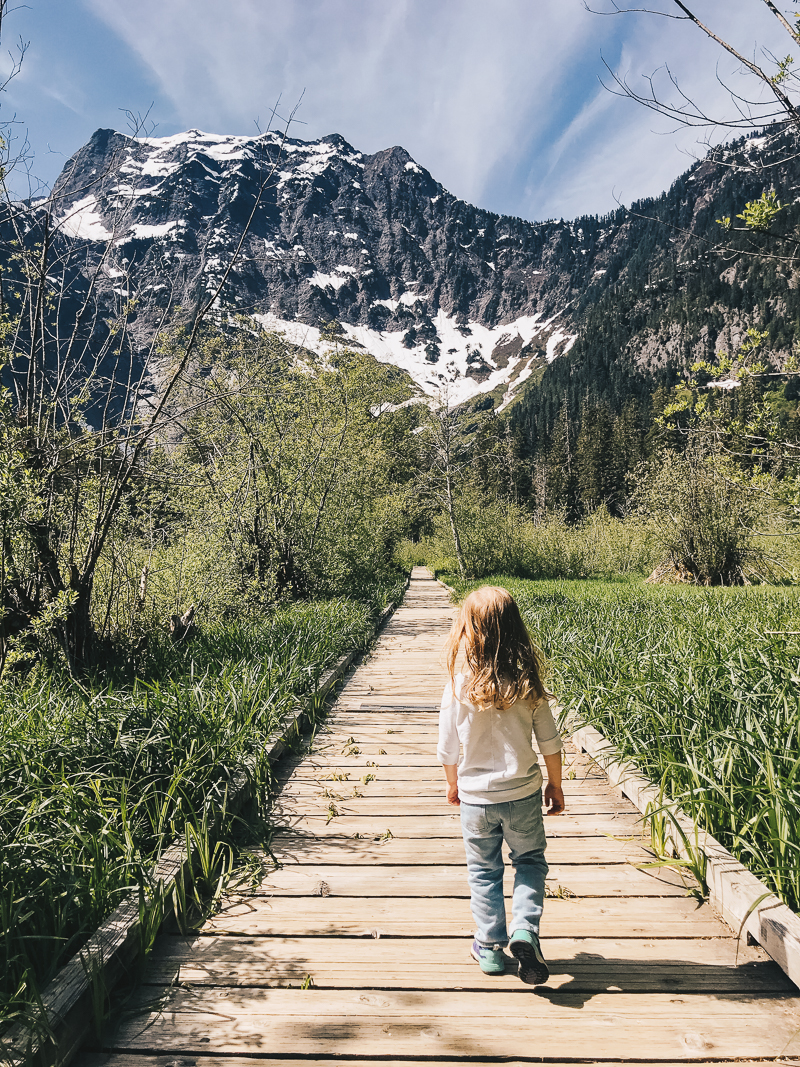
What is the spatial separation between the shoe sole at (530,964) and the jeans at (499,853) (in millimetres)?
127

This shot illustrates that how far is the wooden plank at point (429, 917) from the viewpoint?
7.20ft

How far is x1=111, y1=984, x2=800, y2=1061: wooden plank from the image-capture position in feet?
5.32

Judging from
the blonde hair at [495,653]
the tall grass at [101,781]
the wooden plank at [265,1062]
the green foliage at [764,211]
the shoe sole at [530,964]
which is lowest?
the wooden plank at [265,1062]

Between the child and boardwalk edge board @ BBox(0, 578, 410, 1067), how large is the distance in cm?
118

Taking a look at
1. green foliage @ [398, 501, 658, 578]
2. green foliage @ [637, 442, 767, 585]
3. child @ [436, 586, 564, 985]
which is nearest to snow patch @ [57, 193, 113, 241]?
child @ [436, 586, 564, 985]

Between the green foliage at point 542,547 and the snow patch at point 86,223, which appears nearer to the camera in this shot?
the snow patch at point 86,223

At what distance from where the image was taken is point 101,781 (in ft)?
9.36

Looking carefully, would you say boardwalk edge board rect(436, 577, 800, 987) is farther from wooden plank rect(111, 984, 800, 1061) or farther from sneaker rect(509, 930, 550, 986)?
sneaker rect(509, 930, 550, 986)

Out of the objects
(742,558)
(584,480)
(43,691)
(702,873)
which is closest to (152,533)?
(43,691)

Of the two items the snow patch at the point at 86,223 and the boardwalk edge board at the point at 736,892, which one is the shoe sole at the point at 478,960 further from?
the snow patch at the point at 86,223

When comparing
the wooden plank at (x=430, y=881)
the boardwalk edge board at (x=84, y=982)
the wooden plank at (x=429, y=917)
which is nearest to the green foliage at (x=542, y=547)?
the wooden plank at (x=430, y=881)

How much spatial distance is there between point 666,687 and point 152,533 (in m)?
5.47

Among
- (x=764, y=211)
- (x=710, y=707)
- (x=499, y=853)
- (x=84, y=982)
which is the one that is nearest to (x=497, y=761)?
(x=499, y=853)

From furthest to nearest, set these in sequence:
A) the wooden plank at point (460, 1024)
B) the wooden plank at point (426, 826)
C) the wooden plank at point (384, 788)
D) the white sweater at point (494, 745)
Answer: the wooden plank at point (384, 788) < the wooden plank at point (426, 826) < the white sweater at point (494, 745) < the wooden plank at point (460, 1024)
